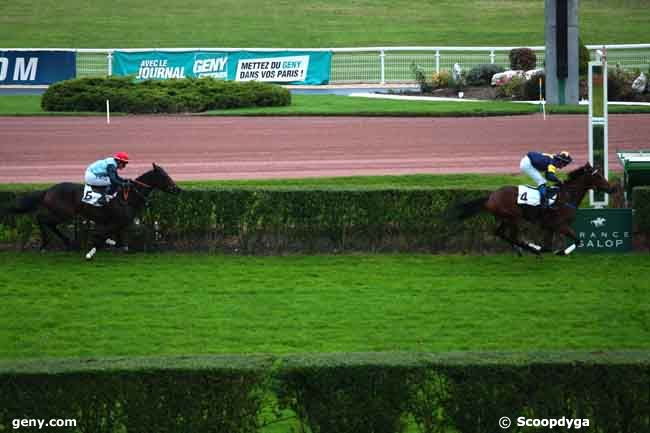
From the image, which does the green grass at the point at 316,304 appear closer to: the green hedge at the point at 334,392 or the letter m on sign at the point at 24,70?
the green hedge at the point at 334,392

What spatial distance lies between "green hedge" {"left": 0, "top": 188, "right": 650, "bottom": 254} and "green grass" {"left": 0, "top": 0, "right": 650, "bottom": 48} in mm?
30144

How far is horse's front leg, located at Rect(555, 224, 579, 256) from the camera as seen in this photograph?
1402 cm

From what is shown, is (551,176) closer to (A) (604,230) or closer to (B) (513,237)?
(B) (513,237)

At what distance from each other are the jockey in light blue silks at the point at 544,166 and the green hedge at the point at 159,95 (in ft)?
51.2

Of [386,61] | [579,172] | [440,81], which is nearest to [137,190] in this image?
[579,172]

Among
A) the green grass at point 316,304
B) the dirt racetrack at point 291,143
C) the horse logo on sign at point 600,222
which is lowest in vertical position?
the green grass at point 316,304

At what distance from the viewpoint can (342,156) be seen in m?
21.5

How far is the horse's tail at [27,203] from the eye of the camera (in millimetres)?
14250

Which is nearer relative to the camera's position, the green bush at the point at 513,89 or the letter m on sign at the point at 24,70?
the green bush at the point at 513,89

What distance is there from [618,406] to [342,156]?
1453 cm

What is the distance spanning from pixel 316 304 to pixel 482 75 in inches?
914

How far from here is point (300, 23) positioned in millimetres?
48656

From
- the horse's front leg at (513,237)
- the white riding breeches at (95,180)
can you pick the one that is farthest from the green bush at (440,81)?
the white riding breeches at (95,180)

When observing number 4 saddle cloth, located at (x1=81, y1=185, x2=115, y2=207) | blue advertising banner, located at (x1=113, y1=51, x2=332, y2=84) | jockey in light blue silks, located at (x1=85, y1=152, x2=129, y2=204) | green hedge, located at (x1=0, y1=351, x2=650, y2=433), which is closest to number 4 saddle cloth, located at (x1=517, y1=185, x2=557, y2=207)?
jockey in light blue silks, located at (x1=85, y1=152, x2=129, y2=204)
